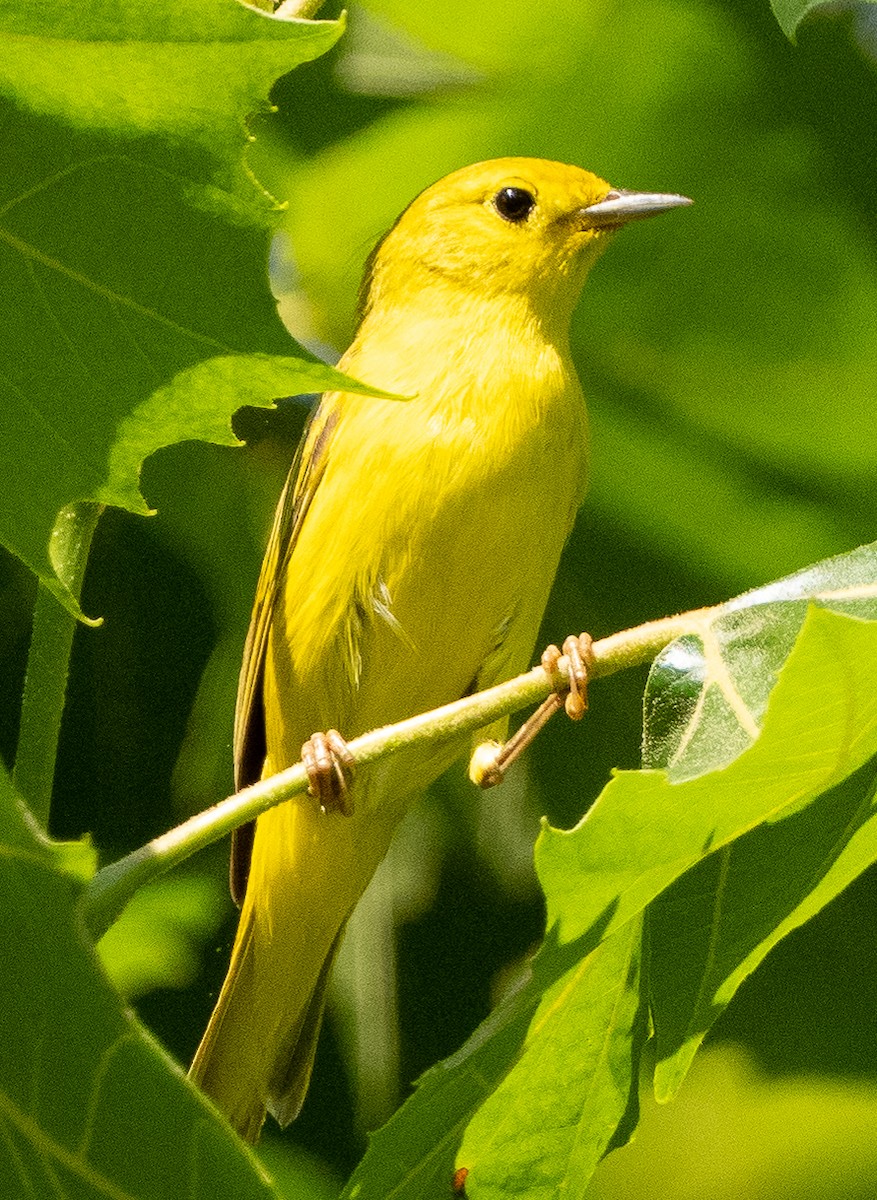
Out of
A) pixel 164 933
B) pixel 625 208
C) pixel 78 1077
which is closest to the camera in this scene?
pixel 78 1077

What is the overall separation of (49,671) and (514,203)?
1.87 meters

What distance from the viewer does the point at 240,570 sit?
3.88m

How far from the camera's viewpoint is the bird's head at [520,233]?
3467 millimetres

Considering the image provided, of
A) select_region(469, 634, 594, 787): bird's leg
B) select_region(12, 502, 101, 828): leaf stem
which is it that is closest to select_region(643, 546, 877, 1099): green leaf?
select_region(469, 634, 594, 787): bird's leg

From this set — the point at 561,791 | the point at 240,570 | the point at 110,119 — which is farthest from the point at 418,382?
the point at 110,119

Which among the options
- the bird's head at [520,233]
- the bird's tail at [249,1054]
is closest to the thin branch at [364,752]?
the bird's tail at [249,1054]

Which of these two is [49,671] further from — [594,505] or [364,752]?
[594,505]

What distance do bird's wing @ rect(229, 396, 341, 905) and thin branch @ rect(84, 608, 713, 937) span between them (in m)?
1.22

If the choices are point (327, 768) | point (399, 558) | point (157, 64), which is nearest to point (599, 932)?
point (157, 64)

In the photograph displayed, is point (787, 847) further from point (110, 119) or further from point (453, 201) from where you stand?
point (453, 201)

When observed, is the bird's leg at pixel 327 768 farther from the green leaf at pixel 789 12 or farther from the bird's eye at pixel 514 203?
the green leaf at pixel 789 12

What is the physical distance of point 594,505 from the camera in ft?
13.4

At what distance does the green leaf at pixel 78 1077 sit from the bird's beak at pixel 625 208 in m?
2.41

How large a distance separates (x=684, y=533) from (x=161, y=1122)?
284 cm
